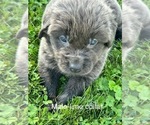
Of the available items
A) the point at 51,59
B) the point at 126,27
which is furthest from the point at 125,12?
the point at 51,59

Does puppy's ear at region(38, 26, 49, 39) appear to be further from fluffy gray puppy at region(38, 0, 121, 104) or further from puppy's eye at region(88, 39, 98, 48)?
puppy's eye at region(88, 39, 98, 48)

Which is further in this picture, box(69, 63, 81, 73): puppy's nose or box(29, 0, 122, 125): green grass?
box(29, 0, 122, 125): green grass

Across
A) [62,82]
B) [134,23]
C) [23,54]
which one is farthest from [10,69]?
[134,23]

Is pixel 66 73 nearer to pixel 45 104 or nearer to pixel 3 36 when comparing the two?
pixel 45 104

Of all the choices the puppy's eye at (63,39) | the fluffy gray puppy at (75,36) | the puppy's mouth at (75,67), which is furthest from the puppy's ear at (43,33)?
the puppy's mouth at (75,67)

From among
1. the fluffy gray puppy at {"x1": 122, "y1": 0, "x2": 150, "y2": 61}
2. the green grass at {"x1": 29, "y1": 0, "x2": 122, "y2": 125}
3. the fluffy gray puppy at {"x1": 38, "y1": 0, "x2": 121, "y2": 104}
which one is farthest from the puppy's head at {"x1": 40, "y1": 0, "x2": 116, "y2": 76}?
the fluffy gray puppy at {"x1": 122, "y1": 0, "x2": 150, "y2": 61}

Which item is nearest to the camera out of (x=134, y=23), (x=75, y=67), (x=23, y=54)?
(x=75, y=67)

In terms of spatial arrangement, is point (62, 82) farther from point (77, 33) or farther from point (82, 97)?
point (77, 33)

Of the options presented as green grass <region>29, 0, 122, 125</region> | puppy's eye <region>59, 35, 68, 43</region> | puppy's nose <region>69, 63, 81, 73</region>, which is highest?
puppy's eye <region>59, 35, 68, 43</region>
